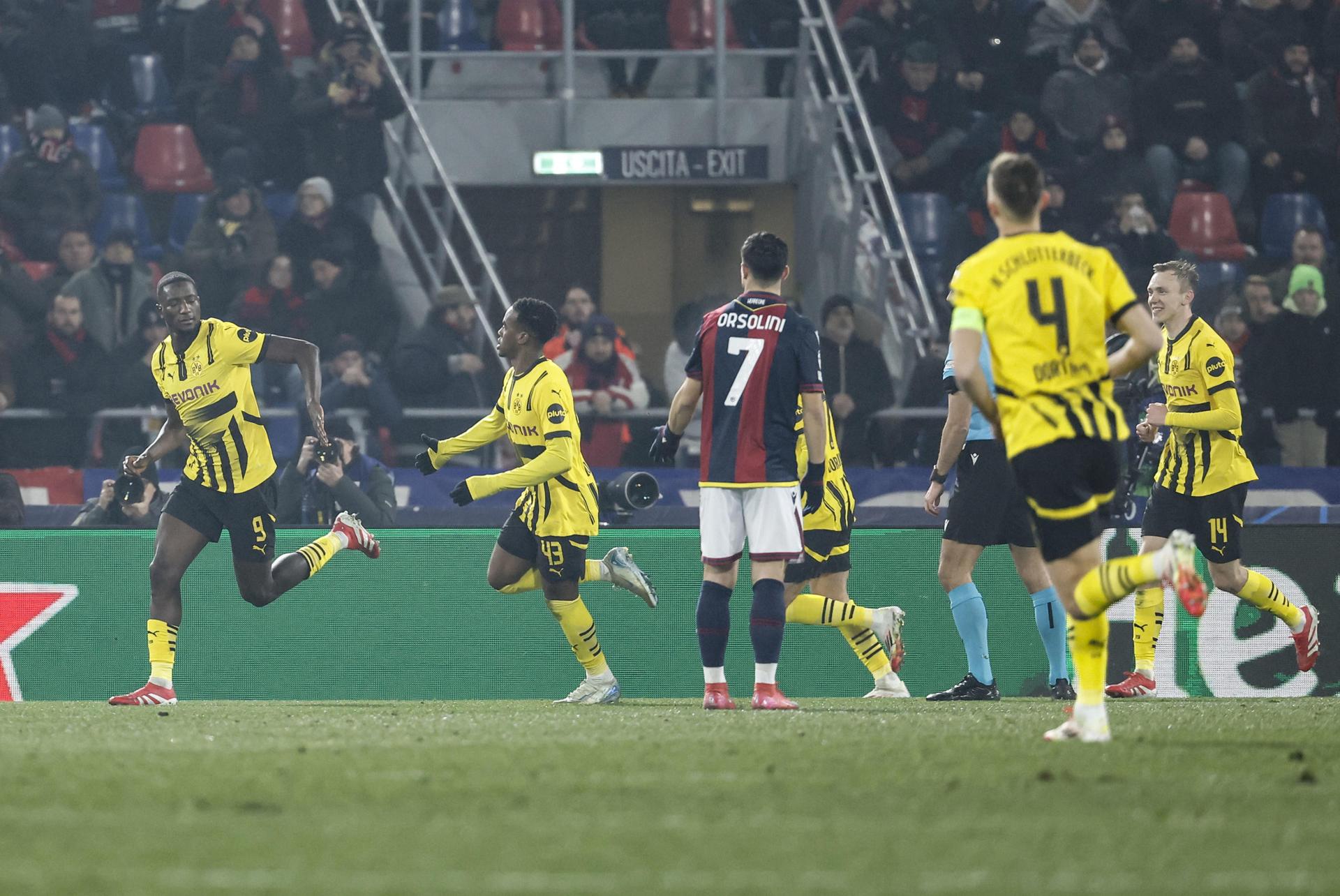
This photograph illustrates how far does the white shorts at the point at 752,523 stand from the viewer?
26.1 ft

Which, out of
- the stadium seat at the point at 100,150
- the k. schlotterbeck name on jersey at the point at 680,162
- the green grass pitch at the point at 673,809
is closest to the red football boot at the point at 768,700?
the green grass pitch at the point at 673,809

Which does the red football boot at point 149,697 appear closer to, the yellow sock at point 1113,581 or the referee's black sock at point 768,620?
the referee's black sock at point 768,620

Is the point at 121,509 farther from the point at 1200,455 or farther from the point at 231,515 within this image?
the point at 1200,455

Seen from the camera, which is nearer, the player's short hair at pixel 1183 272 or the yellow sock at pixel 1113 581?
the yellow sock at pixel 1113 581

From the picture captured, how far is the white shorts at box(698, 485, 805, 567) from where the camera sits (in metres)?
7.96

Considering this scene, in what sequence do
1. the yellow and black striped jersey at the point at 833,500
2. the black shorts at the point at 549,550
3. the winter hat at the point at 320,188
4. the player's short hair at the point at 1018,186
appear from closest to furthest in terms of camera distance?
the player's short hair at the point at 1018,186
the black shorts at the point at 549,550
the yellow and black striped jersey at the point at 833,500
the winter hat at the point at 320,188

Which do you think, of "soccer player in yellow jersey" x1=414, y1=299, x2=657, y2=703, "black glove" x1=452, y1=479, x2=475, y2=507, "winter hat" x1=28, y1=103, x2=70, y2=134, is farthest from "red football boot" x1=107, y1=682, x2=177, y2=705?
"winter hat" x1=28, y1=103, x2=70, y2=134

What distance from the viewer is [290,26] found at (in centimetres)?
1808

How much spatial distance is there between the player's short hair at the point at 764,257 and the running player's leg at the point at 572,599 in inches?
72.8

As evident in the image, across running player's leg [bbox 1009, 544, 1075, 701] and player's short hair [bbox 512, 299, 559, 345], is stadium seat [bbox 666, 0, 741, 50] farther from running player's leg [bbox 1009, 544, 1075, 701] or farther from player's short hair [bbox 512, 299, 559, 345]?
running player's leg [bbox 1009, 544, 1075, 701]

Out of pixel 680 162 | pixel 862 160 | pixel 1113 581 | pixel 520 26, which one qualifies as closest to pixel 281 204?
pixel 520 26

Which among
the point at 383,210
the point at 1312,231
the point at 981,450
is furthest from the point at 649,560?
the point at 1312,231

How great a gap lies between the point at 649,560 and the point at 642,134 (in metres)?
7.46

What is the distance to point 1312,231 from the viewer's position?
631 inches
